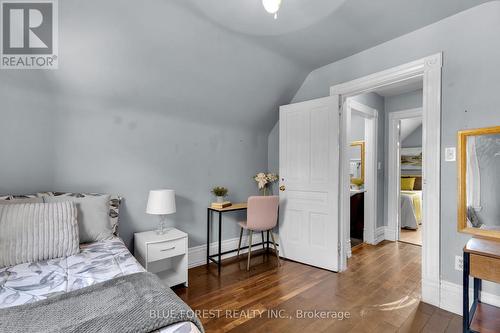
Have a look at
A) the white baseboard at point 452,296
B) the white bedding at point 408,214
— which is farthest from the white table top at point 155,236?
the white bedding at point 408,214

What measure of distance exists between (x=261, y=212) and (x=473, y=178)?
1.99 meters

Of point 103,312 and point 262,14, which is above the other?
point 262,14

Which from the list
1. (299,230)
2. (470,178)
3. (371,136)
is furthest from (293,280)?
(371,136)

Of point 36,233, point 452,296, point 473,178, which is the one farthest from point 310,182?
point 36,233

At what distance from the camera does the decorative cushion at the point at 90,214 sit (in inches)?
80.9

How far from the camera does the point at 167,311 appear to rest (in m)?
0.99

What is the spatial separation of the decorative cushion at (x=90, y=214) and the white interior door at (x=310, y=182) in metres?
2.12

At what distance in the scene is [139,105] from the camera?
2.59m

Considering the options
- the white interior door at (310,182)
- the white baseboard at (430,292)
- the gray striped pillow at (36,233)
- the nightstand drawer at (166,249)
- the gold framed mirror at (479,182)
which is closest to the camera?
the gray striped pillow at (36,233)

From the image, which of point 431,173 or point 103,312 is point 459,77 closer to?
point 431,173

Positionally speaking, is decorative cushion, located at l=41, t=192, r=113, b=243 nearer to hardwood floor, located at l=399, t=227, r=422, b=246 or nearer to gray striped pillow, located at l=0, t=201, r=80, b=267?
gray striped pillow, located at l=0, t=201, r=80, b=267

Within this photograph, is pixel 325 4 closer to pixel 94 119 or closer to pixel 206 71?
pixel 206 71

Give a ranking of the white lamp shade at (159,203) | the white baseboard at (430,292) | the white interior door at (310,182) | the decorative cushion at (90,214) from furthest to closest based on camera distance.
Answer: the white interior door at (310,182)
the white lamp shade at (159,203)
the white baseboard at (430,292)
the decorative cushion at (90,214)

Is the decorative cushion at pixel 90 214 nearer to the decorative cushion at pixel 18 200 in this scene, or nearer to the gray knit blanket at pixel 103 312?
the decorative cushion at pixel 18 200
